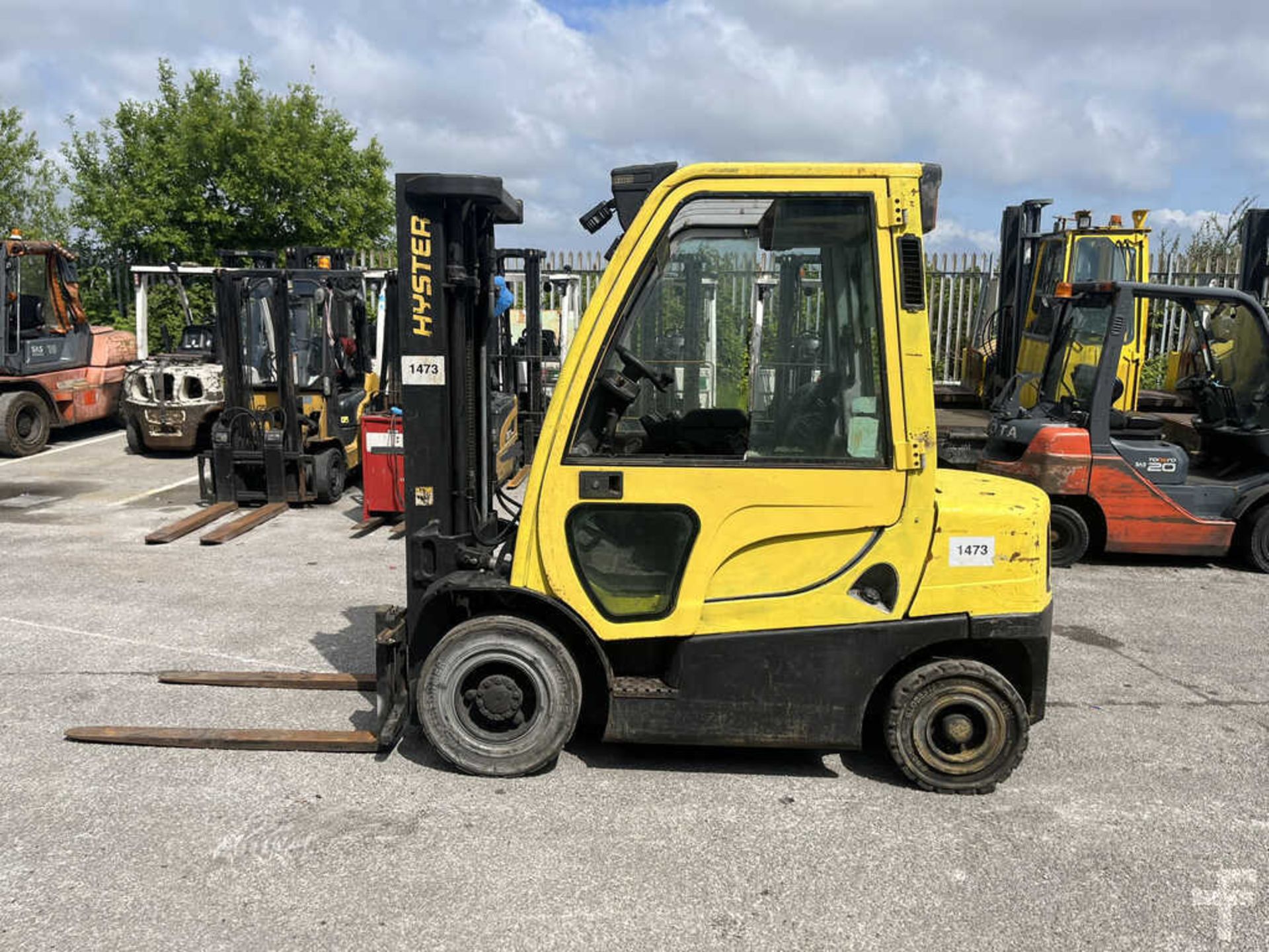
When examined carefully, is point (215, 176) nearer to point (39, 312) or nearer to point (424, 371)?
point (39, 312)

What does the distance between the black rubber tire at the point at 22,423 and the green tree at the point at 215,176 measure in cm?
593

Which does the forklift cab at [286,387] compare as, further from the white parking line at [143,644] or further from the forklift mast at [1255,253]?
the forklift mast at [1255,253]

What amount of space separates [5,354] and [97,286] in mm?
6638

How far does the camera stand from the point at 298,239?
65.3 ft

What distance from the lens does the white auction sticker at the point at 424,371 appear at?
4.21 m

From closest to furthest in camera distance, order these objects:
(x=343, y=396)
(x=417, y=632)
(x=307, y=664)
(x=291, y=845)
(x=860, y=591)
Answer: (x=291, y=845), (x=860, y=591), (x=417, y=632), (x=307, y=664), (x=343, y=396)

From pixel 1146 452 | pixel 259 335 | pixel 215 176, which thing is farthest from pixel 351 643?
pixel 215 176

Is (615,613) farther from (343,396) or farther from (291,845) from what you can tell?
(343,396)

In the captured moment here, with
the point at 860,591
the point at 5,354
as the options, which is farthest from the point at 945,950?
the point at 5,354

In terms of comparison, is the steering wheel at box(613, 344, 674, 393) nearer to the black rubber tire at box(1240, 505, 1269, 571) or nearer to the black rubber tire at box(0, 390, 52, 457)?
the black rubber tire at box(1240, 505, 1269, 571)

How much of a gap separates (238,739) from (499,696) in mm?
1250

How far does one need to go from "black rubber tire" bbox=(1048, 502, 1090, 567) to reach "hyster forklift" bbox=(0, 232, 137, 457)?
13215 mm

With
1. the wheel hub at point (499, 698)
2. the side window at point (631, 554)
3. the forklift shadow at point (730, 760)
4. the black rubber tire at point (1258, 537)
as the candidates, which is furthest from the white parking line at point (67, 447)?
the black rubber tire at point (1258, 537)

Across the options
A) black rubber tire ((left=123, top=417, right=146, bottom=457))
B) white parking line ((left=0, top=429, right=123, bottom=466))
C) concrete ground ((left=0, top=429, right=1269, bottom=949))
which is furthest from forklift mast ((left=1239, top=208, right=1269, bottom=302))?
white parking line ((left=0, top=429, right=123, bottom=466))
